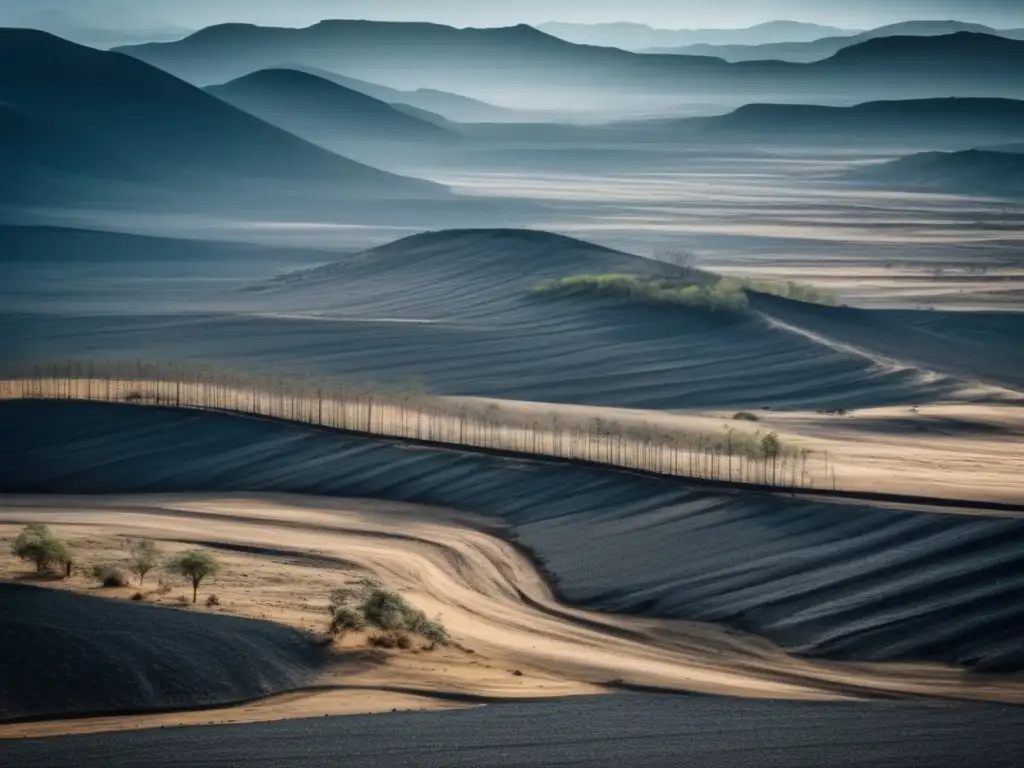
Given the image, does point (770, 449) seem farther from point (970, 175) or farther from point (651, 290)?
point (970, 175)

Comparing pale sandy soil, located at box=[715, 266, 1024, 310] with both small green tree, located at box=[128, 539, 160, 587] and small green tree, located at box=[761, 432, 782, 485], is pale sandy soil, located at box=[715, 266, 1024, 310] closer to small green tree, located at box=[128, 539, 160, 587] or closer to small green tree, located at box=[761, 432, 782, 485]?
small green tree, located at box=[761, 432, 782, 485]

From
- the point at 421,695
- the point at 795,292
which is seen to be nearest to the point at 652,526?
the point at 421,695

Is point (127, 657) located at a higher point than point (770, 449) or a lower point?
lower

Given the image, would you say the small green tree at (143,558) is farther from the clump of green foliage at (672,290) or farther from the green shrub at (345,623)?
the clump of green foliage at (672,290)

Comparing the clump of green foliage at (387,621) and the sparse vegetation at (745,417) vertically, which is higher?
the sparse vegetation at (745,417)

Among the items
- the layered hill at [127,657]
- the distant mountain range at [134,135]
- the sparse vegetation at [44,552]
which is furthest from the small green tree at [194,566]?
the distant mountain range at [134,135]
